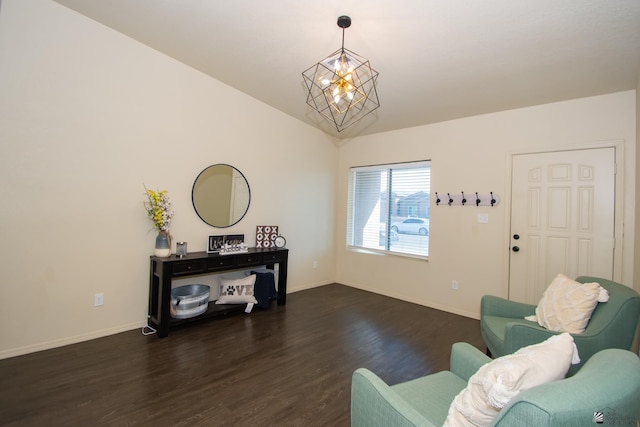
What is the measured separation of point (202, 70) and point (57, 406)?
3.22 m

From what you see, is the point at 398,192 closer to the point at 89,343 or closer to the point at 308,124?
the point at 308,124

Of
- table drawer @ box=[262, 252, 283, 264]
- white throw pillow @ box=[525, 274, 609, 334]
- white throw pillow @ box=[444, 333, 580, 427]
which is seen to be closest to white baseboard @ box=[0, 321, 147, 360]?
table drawer @ box=[262, 252, 283, 264]

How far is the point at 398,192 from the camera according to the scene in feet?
15.2

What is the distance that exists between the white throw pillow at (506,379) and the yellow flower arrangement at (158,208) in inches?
115

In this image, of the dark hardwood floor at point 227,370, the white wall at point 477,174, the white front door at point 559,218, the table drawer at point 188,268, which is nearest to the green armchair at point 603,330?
the dark hardwood floor at point 227,370

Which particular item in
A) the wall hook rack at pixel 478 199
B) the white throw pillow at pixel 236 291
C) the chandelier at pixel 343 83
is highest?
the chandelier at pixel 343 83

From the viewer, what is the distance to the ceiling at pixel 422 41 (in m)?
2.05

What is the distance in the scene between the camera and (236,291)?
354cm

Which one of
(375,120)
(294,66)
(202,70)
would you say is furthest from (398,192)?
(202,70)

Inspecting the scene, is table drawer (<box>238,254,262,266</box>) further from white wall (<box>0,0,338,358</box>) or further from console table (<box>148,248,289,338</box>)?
white wall (<box>0,0,338,358</box>)

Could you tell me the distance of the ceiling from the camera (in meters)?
2.05

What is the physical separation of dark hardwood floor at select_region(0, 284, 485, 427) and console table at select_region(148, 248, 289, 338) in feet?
0.40

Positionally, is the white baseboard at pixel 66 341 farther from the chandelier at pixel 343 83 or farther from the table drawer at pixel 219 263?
the chandelier at pixel 343 83

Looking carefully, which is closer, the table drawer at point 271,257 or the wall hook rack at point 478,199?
the wall hook rack at point 478,199
